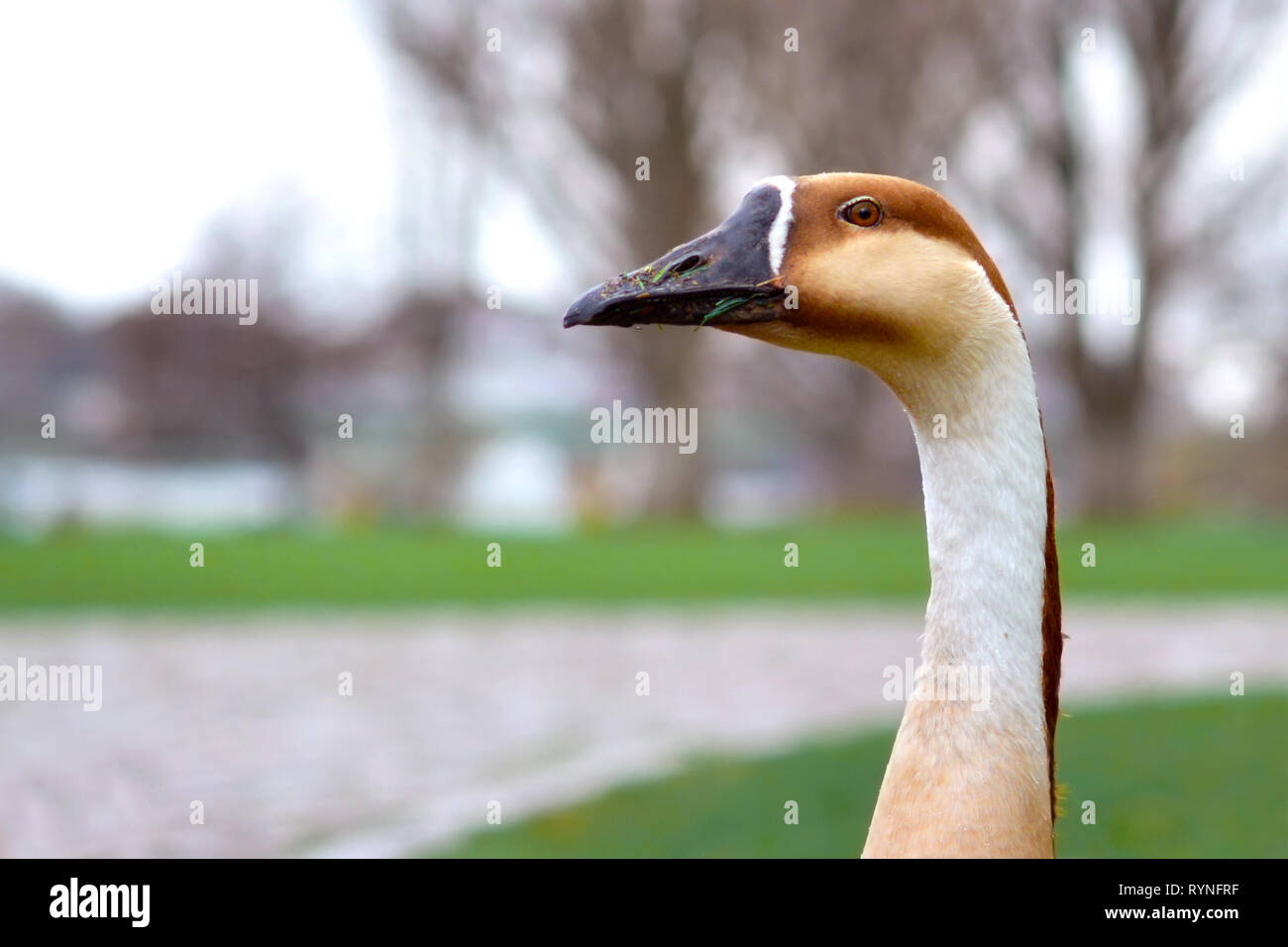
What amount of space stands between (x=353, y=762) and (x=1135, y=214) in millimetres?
18688

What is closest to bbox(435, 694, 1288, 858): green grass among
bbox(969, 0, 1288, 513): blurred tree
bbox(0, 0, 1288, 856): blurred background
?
bbox(0, 0, 1288, 856): blurred background

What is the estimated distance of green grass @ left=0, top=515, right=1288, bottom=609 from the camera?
13922mm

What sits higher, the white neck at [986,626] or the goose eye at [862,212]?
the goose eye at [862,212]

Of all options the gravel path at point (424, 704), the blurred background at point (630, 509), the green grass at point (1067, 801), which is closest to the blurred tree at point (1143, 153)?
the blurred background at point (630, 509)

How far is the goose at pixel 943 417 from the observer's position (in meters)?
2.23

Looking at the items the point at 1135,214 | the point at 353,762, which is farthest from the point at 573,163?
the point at 353,762

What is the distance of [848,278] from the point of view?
2.25 metres

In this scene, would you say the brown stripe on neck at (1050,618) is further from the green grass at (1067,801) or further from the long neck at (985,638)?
the green grass at (1067,801)

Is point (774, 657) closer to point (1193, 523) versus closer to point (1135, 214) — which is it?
point (1135, 214)

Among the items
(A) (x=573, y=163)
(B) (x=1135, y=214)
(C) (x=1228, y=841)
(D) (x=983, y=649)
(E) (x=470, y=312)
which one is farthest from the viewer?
(E) (x=470, y=312)

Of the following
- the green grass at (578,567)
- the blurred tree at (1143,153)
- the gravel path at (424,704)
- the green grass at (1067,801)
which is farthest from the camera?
the blurred tree at (1143,153)

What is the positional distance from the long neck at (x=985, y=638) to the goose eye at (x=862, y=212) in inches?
11.7

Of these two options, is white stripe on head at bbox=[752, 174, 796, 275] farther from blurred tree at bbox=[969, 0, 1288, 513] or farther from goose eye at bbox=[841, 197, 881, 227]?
blurred tree at bbox=[969, 0, 1288, 513]

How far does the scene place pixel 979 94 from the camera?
2230cm
